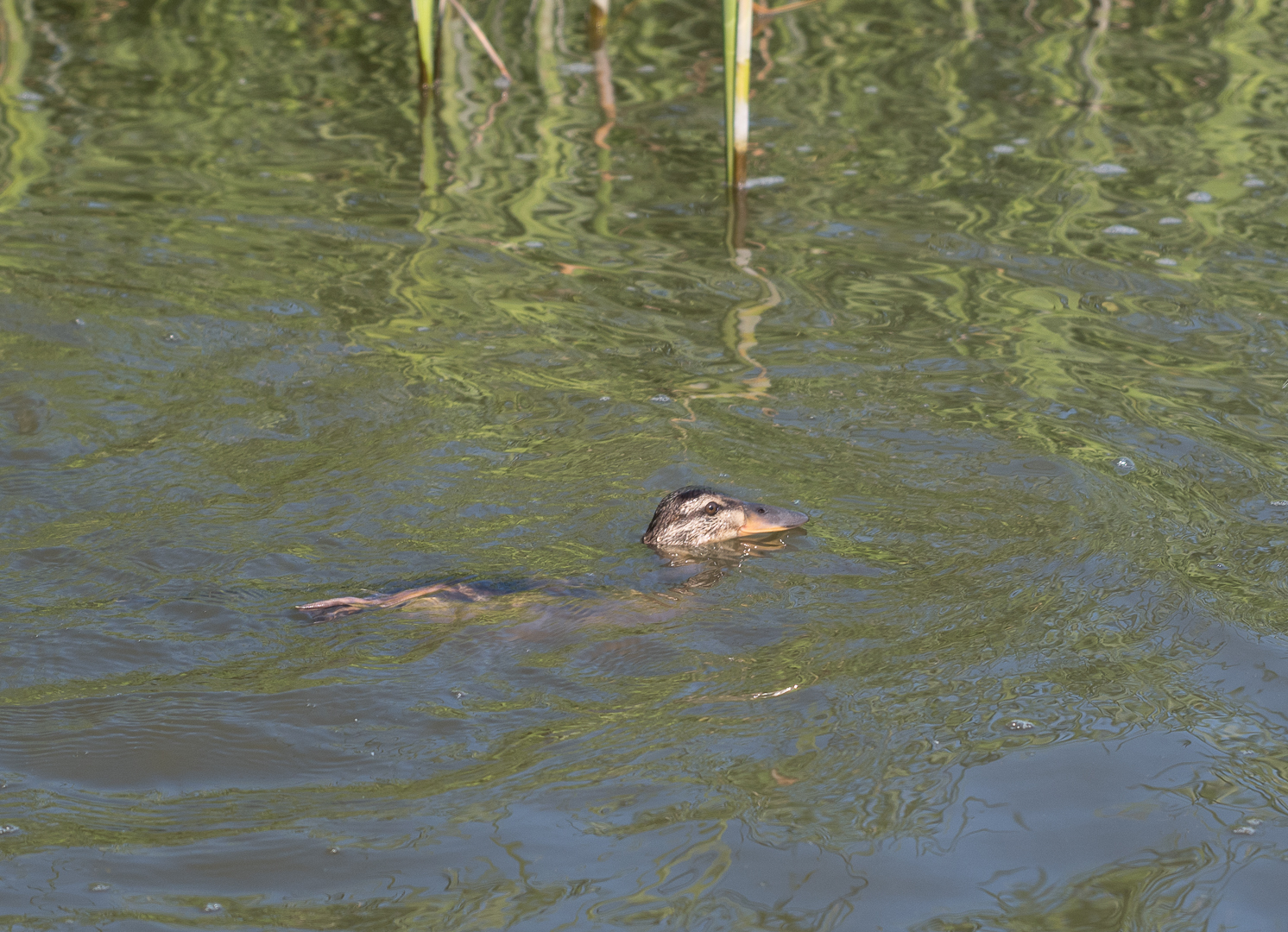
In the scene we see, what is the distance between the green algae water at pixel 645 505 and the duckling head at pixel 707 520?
0.12 meters

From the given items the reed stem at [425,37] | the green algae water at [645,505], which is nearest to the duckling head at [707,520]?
the green algae water at [645,505]

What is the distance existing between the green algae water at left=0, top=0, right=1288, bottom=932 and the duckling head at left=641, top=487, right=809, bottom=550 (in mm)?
123

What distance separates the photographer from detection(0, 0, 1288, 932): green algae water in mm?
4082

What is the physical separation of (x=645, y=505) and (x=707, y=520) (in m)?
0.53

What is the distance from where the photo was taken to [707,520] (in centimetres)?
614

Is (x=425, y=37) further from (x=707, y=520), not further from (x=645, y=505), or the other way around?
(x=707, y=520)

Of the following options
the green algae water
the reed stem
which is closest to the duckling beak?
the green algae water

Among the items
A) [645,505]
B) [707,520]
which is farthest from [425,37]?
[707,520]

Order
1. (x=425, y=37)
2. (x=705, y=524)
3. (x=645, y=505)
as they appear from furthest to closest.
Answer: (x=425, y=37)
(x=645, y=505)
(x=705, y=524)

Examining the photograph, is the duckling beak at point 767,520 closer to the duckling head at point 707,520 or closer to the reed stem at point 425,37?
the duckling head at point 707,520

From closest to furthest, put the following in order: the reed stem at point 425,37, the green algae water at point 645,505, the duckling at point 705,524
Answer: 1. the green algae water at point 645,505
2. the duckling at point 705,524
3. the reed stem at point 425,37

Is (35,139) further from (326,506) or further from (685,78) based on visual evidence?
(326,506)

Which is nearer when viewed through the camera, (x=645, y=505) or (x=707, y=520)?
(x=707, y=520)

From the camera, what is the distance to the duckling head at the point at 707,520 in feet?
20.1
